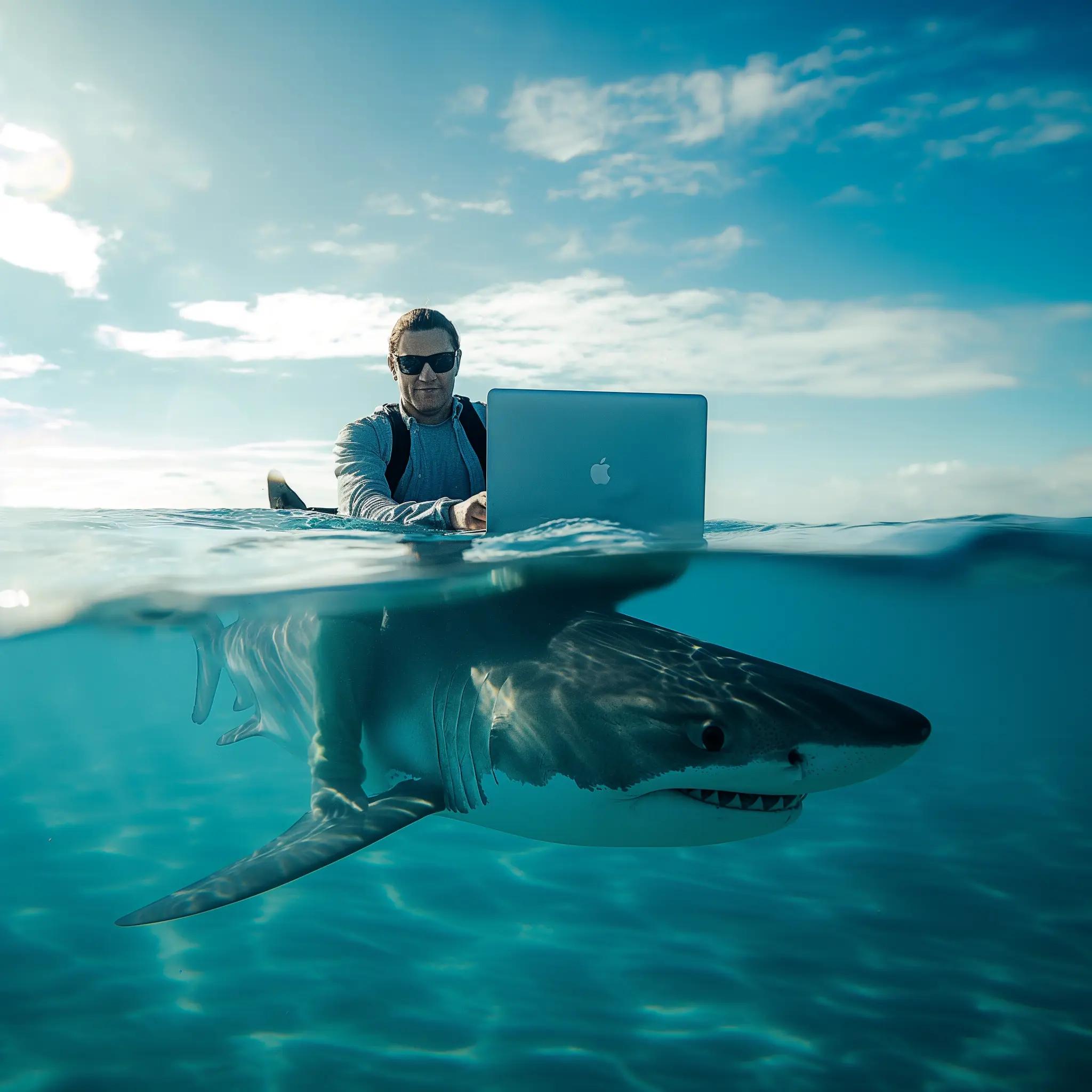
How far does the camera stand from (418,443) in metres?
6.29

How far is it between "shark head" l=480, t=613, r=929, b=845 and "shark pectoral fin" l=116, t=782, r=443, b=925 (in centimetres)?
52

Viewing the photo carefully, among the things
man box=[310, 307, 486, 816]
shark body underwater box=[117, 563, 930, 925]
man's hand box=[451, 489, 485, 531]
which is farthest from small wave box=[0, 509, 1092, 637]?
→ shark body underwater box=[117, 563, 930, 925]

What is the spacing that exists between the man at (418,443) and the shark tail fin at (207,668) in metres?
2.14

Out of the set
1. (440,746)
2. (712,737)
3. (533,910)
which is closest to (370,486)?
(440,746)

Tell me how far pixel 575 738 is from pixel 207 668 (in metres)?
Result: 5.34

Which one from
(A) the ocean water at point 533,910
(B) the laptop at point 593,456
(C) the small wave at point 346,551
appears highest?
(B) the laptop at point 593,456

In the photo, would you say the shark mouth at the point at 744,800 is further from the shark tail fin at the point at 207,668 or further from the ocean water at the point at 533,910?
the shark tail fin at the point at 207,668

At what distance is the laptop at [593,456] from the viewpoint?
394cm

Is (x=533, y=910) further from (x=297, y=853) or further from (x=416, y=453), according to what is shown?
(x=416, y=453)

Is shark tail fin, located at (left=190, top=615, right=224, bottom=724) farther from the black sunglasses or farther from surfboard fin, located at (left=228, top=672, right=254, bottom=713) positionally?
the black sunglasses

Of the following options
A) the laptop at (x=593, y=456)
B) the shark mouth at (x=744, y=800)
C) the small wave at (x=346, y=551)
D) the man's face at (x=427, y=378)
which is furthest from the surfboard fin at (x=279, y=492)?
the shark mouth at (x=744, y=800)

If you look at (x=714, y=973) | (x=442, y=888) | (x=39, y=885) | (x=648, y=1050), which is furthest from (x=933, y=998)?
(x=39, y=885)

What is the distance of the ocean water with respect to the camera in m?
4.34

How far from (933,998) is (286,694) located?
4905 mm
